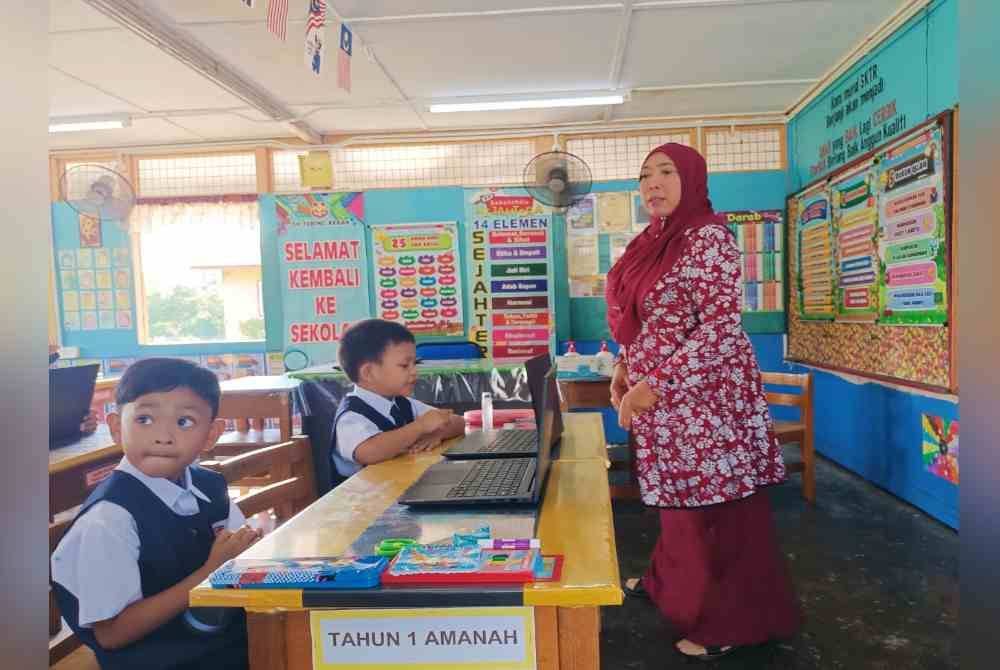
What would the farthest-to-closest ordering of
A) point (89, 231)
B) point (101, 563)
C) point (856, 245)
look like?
point (89, 231), point (856, 245), point (101, 563)

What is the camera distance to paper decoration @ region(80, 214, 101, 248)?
5.52 metres

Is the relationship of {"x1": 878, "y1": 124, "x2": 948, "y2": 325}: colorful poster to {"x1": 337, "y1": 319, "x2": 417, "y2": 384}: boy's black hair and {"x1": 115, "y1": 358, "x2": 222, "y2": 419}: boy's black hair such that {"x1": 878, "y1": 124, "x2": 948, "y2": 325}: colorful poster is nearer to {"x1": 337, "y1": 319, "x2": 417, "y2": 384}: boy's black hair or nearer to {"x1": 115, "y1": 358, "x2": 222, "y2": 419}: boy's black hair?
{"x1": 337, "y1": 319, "x2": 417, "y2": 384}: boy's black hair

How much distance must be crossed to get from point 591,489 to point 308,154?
4830 millimetres

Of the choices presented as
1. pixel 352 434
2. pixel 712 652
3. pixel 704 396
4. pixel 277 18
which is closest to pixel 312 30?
pixel 277 18

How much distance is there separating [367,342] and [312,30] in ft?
4.92

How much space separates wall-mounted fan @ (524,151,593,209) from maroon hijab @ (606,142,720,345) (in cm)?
286

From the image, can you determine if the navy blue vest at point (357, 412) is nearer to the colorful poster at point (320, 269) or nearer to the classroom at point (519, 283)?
the classroom at point (519, 283)

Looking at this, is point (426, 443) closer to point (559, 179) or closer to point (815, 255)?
point (559, 179)

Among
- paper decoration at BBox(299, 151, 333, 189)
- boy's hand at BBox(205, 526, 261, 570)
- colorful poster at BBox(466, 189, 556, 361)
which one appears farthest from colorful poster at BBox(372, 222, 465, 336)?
boy's hand at BBox(205, 526, 261, 570)

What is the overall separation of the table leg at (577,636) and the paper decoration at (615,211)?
4604mm

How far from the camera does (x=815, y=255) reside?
4438mm

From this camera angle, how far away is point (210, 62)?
3.85 meters

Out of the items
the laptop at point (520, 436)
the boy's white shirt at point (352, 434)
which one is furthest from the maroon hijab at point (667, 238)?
the boy's white shirt at point (352, 434)
